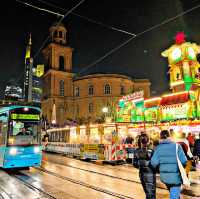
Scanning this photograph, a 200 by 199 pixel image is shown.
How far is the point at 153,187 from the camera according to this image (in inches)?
209

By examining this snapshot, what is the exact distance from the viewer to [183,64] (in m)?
26.4

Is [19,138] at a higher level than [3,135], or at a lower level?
lower

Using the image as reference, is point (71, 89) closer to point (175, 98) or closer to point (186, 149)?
point (175, 98)

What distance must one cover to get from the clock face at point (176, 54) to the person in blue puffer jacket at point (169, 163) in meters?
24.0

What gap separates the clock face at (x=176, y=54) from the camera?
26794mm

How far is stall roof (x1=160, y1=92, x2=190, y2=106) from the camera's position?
22.4 meters

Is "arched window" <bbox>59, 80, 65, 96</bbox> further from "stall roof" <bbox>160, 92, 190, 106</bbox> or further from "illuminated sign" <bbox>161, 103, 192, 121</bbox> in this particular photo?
"illuminated sign" <bbox>161, 103, 192, 121</bbox>

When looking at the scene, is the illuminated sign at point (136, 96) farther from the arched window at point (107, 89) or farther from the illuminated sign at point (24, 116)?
the arched window at point (107, 89)

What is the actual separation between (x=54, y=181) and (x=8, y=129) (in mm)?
3939

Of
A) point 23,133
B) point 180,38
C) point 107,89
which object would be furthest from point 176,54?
point 107,89

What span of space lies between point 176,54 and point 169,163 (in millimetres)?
24692

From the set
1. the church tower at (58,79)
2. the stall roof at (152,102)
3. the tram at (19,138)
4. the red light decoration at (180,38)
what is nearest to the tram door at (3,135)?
the tram at (19,138)

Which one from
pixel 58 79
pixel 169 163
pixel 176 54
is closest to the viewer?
pixel 169 163

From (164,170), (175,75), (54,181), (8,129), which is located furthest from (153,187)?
(175,75)
